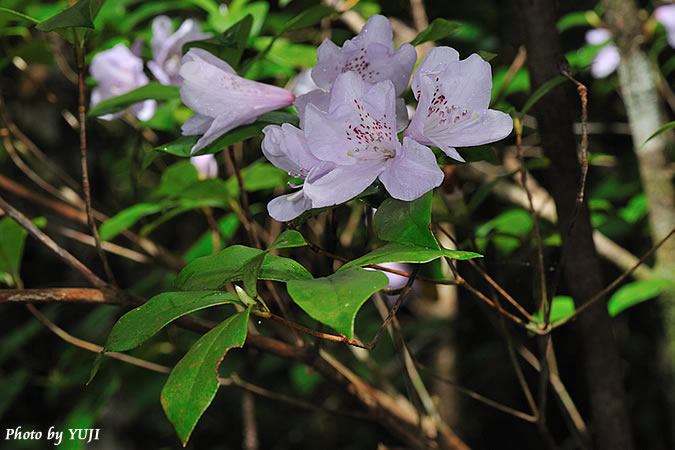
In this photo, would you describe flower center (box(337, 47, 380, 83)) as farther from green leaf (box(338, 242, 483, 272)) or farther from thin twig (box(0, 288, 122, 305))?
thin twig (box(0, 288, 122, 305))

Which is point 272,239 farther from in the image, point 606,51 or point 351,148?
point 606,51

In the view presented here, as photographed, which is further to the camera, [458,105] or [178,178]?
[178,178]

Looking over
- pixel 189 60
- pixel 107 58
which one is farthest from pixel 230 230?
pixel 189 60

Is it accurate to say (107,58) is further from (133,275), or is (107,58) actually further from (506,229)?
(133,275)

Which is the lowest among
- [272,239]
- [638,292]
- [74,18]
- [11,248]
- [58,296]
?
[272,239]

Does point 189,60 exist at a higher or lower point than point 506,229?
higher

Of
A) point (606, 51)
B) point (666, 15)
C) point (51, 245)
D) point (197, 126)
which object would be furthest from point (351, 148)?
point (606, 51)

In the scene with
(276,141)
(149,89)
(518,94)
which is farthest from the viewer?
(518,94)
